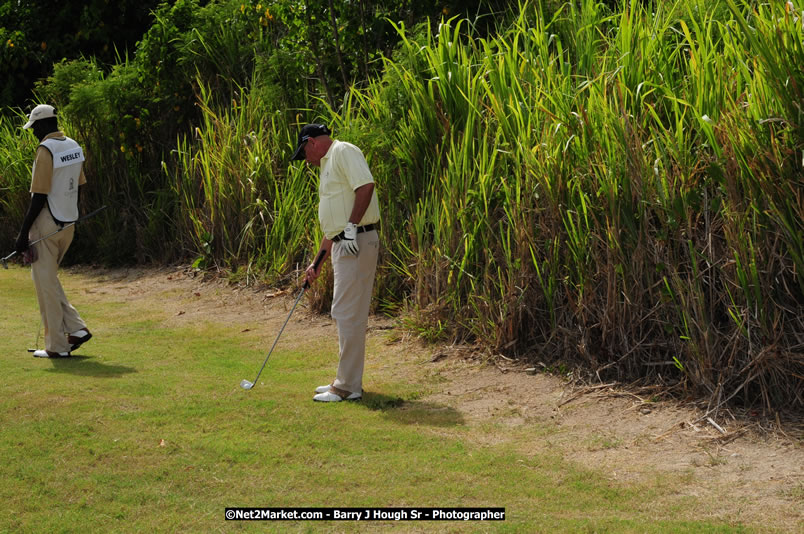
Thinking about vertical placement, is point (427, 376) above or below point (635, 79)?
below

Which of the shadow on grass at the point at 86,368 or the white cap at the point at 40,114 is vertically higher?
the white cap at the point at 40,114

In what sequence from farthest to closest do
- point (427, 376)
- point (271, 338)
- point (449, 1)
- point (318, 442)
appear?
1. point (449, 1)
2. point (271, 338)
3. point (427, 376)
4. point (318, 442)

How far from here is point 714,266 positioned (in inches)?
255

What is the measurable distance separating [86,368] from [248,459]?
295cm

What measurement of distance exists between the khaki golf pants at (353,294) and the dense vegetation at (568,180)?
1378 millimetres

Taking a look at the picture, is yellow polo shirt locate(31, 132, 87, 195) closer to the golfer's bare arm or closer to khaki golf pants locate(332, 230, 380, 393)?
khaki golf pants locate(332, 230, 380, 393)

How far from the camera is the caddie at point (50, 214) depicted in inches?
331

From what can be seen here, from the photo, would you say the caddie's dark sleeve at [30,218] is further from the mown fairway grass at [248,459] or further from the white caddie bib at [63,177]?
the mown fairway grass at [248,459]

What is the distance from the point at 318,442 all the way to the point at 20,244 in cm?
361

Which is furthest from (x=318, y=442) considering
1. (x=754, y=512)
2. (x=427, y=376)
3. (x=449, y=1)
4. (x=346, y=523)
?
(x=449, y=1)

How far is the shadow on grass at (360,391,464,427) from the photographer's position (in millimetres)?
6715

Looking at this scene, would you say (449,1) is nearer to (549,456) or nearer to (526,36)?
(526,36)

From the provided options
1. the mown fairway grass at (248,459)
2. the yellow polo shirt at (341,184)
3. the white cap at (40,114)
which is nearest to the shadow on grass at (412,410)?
the mown fairway grass at (248,459)

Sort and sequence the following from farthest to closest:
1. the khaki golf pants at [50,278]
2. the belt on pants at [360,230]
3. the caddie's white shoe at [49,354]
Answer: the caddie's white shoe at [49,354]
the khaki golf pants at [50,278]
the belt on pants at [360,230]
